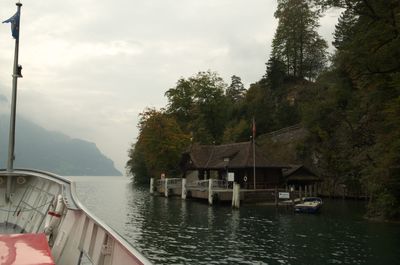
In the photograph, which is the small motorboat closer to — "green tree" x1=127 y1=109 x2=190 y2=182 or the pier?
the pier

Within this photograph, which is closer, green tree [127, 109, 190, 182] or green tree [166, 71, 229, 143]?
green tree [127, 109, 190, 182]

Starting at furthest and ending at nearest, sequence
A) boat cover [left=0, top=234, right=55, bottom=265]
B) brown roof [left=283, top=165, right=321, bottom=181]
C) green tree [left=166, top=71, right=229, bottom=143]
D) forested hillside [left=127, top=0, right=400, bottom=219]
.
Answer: green tree [left=166, top=71, right=229, bottom=143], brown roof [left=283, top=165, right=321, bottom=181], forested hillside [left=127, top=0, right=400, bottom=219], boat cover [left=0, top=234, right=55, bottom=265]

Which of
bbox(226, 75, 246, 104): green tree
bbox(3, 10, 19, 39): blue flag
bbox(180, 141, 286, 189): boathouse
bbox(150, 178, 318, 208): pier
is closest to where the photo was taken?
bbox(3, 10, 19, 39): blue flag

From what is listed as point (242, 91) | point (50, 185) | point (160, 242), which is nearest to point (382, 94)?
point (160, 242)

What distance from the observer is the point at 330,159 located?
192 ft

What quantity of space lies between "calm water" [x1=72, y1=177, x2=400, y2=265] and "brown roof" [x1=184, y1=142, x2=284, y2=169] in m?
12.8

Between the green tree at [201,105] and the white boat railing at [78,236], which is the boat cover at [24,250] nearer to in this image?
the white boat railing at [78,236]

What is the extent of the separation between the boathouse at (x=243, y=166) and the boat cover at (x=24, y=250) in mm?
41829

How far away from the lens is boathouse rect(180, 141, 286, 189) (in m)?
→ 48.8

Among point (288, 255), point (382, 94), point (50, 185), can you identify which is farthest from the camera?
point (382, 94)

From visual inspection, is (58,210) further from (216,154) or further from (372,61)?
(216,154)

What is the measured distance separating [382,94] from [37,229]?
28165 millimetres

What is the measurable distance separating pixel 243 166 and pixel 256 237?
24523mm

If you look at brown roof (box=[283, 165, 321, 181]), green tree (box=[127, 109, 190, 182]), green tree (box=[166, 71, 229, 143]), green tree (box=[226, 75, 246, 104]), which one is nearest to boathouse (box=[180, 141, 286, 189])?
brown roof (box=[283, 165, 321, 181])
